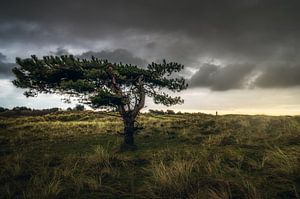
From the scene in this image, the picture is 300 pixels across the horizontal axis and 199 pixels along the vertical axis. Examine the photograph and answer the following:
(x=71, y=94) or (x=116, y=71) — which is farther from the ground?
(x=116, y=71)

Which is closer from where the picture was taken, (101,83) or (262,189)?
(262,189)

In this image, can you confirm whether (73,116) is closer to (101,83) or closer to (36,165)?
(101,83)

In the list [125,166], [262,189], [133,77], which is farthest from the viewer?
[133,77]

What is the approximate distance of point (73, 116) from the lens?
4525 centimetres

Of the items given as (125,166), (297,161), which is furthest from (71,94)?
(297,161)

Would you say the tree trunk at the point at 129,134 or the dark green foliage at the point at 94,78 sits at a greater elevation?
the dark green foliage at the point at 94,78

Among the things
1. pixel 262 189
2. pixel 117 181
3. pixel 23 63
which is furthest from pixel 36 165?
pixel 262 189

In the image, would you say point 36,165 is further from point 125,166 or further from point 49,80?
point 49,80

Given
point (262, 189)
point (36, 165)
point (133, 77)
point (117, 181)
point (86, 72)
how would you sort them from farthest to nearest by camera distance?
1. point (133, 77)
2. point (86, 72)
3. point (36, 165)
4. point (117, 181)
5. point (262, 189)

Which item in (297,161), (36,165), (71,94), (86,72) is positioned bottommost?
(36,165)

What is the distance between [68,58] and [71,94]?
2015 mm

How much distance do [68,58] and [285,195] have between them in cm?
1274

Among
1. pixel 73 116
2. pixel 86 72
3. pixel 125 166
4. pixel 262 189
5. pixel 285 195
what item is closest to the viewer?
pixel 285 195

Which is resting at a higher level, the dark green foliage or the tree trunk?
the dark green foliage
